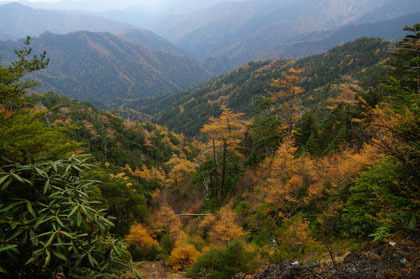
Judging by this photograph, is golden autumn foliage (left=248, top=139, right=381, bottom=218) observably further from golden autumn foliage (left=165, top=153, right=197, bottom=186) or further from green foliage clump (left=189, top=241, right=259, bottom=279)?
golden autumn foliage (left=165, top=153, right=197, bottom=186)

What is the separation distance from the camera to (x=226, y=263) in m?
8.80

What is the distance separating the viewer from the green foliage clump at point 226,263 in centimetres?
834

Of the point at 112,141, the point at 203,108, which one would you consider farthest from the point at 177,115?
the point at 112,141

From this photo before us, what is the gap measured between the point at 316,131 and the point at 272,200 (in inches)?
457

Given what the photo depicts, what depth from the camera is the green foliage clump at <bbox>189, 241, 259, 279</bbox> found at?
8.34 metres

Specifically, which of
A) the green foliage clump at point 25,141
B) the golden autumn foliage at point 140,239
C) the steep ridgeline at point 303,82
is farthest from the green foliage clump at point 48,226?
the steep ridgeline at point 303,82

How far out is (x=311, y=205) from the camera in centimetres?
1350

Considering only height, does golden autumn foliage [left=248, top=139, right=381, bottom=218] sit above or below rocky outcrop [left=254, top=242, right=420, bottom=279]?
below

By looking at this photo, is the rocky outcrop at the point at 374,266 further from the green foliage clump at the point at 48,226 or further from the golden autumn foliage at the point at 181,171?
the golden autumn foliage at the point at 181,171

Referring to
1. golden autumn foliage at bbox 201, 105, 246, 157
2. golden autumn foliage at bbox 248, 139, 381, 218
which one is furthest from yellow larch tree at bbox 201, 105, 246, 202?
golden autumn foliage at bbox 248, 139, 381, 218

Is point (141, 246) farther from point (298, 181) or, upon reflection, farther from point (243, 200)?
point (298, 181)

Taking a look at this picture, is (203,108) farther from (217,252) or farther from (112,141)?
(217,252)

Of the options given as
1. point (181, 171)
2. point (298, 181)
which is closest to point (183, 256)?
point (298, 181)

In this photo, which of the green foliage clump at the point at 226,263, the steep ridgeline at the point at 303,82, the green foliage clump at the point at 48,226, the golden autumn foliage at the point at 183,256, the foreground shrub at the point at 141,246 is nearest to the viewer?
the green foliage clump at the point at 48,226
